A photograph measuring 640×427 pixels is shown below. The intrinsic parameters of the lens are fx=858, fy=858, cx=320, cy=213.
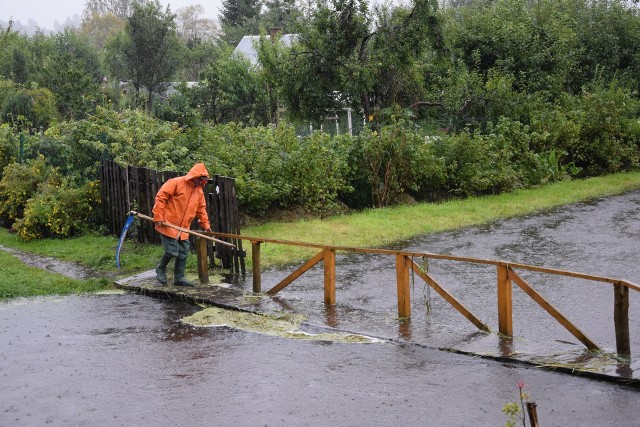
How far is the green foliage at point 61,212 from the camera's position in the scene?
1730 cm

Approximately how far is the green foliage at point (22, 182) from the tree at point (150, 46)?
27.2 meters

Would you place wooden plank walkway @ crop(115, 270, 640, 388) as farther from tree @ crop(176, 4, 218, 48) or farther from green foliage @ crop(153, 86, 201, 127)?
tree @ crop(176, 4, 218, 48)

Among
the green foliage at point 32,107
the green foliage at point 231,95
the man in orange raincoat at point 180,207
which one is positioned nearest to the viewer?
the man in orange raincoat at point 180,207

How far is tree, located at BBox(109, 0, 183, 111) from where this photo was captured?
150 feet

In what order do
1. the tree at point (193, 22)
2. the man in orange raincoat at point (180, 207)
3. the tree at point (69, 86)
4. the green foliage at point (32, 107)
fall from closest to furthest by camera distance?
the man in orange raincoat at point (180, 207)
the tree at point (69, 86)
the green foliage at point (32, 107)
the tree at point (193, 22)

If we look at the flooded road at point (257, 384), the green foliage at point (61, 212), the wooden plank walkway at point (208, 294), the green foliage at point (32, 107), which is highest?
the green foliage at point (32, 107)

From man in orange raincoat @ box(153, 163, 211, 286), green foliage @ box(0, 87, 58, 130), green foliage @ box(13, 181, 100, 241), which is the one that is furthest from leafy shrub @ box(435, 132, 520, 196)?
green foliage @ box(0, 87, 58, 130)

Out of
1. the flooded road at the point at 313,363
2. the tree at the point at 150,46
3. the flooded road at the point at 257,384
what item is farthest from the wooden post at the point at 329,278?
the tree at the point at 150,46

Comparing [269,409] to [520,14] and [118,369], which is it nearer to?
[118,369]

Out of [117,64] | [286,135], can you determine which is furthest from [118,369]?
[117,64]

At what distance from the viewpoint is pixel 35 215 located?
56.7ft

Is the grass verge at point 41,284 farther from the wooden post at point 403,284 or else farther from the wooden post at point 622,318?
the wooden post at point 622,318

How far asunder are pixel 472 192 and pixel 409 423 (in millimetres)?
15116

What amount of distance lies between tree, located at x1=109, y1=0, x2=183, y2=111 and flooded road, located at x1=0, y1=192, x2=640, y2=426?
3510cm
